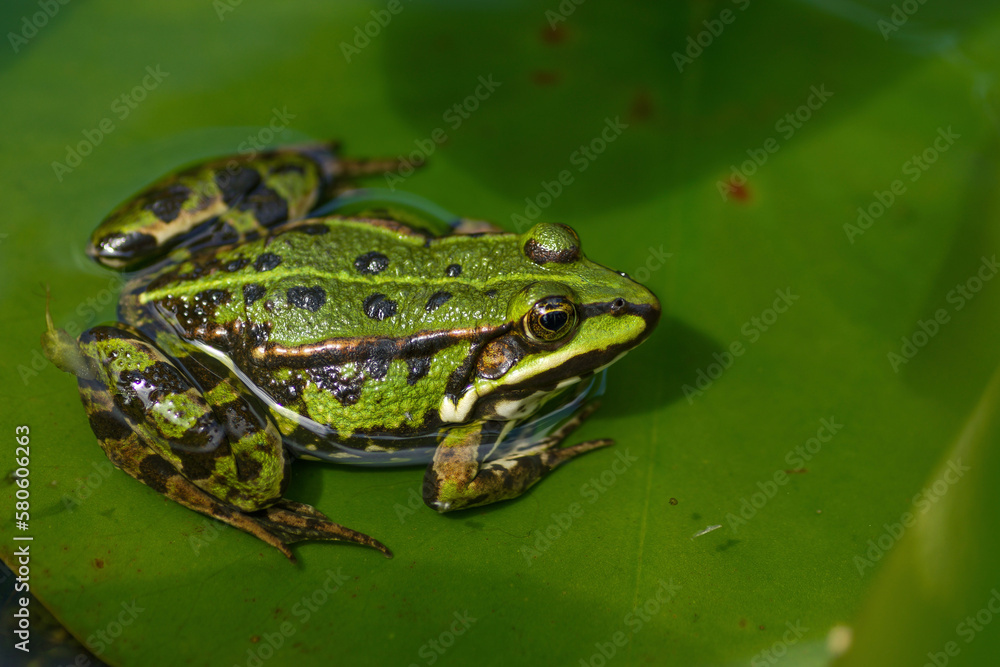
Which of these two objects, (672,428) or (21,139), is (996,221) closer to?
(672,428)

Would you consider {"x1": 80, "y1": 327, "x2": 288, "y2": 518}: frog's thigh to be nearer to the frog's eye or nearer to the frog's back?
the frog's back

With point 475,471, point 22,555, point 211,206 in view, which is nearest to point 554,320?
point 475,471

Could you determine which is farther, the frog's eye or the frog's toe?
the frog's toe

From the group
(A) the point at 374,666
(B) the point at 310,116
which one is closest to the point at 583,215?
(B) the point at 310,116

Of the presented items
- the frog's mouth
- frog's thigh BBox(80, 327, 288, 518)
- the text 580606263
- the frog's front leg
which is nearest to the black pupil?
the frog's mouth

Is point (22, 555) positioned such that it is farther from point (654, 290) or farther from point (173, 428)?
point (654, 290)
